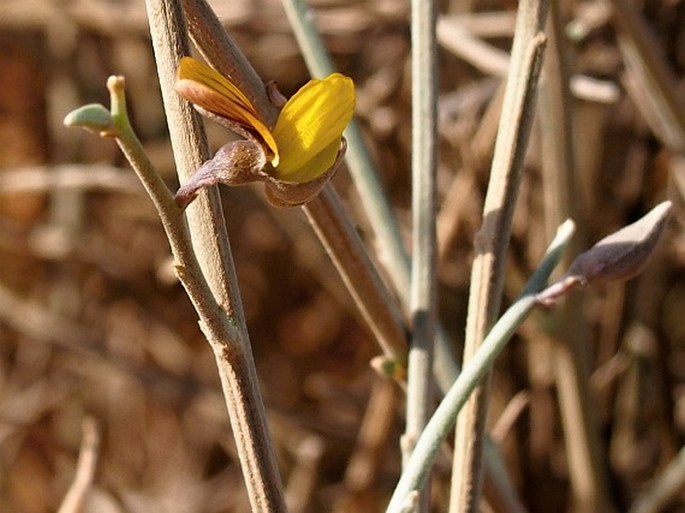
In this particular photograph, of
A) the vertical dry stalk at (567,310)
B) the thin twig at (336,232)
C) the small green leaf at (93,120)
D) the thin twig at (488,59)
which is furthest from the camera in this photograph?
the thin twig at (488,59)

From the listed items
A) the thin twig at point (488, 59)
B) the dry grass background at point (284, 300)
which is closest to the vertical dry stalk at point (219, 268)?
the dry grass background at point (284, 300)

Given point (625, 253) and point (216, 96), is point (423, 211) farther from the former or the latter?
point (216, 96)

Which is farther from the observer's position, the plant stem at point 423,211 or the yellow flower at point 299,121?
the plant stem at point 423,211

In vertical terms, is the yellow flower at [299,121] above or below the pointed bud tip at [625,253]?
above

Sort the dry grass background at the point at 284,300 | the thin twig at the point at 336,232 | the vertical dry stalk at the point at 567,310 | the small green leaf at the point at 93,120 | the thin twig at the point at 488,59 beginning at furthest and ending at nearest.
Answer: the dry grass background at the point at 284,300 → the thin twig at the point at 488,59 → the vertical dry stalk at the point at 567,310 → the thin twig at the point at 336,232 → the small green leaf at the point at 93,120

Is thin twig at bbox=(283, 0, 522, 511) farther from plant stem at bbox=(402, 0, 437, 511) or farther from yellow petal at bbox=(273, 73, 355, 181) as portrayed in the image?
yellow petal at bbox=(273, 73, 355, 181)

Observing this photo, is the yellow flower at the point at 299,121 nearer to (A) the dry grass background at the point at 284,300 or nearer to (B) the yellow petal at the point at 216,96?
(B) the yellow petal at the point at 216,96

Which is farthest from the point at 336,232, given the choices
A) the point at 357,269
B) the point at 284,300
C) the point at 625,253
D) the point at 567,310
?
the point at 284,300
